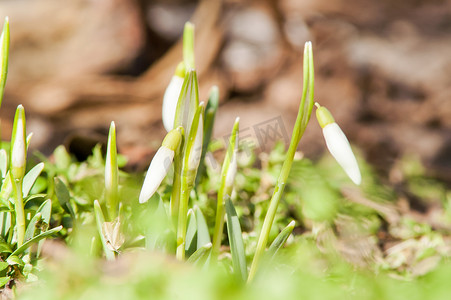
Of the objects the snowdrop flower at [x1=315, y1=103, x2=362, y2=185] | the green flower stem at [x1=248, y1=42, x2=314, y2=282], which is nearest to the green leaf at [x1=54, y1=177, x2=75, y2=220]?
the green flower stem at [x1=248, y1=42, x2=314, y2=282]

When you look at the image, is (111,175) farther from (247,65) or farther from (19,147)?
(247,65)

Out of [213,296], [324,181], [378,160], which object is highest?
[213,296]

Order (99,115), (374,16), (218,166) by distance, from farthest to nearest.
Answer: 1. (374,16)
2. (99,115)
3. (218,166)

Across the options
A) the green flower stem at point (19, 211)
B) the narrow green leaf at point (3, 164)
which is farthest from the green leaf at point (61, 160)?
the green flower stem at point (19, 211)

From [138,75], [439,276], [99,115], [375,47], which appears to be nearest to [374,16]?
[375,47]

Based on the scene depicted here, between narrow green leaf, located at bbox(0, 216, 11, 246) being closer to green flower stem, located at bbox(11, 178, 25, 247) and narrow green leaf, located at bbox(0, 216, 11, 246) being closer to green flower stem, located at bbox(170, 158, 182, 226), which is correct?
green flower stem, located at bbox(11, 178, 25, 247)

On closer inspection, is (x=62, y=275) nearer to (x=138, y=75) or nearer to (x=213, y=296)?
(x=213, y=296)

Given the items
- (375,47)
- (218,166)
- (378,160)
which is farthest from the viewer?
(375,47)
